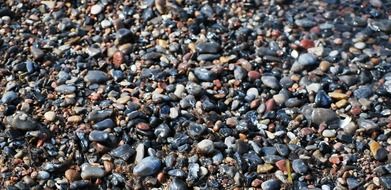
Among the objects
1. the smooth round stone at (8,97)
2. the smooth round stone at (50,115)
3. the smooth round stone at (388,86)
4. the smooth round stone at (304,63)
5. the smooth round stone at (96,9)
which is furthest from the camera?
the smooth round stone at (96,9)

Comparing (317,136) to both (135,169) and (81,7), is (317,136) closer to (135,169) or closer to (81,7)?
(135,169)

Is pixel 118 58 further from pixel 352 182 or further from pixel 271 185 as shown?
pixel 352 182

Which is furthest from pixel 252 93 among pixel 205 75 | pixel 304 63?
pixel 304 63

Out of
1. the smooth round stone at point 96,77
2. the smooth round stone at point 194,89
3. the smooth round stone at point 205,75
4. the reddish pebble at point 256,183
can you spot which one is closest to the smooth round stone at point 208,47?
the smooth round stone at point 205,75

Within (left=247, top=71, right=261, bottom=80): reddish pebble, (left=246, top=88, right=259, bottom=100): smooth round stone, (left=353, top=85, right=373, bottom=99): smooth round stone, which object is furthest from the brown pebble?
(left=353, top=85, right=373, bottom=99): smooth round stone

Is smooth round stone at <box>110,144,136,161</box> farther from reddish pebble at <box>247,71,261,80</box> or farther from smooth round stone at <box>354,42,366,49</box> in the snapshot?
smooth round stone at <box>354,42,366,49</box>

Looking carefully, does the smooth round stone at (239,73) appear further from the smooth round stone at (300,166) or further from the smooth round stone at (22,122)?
the smooth round stone at (22,122)
